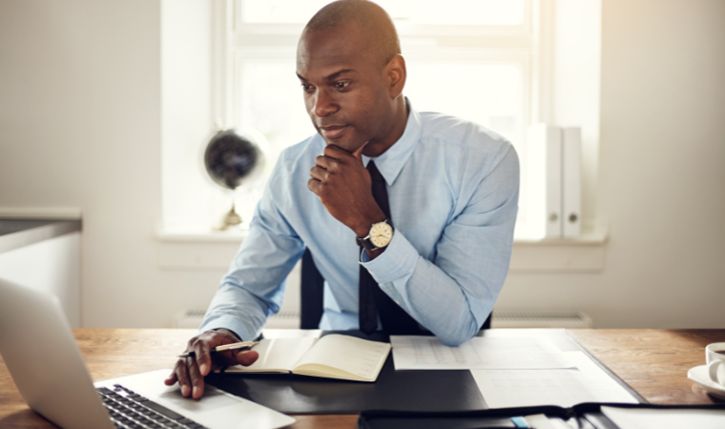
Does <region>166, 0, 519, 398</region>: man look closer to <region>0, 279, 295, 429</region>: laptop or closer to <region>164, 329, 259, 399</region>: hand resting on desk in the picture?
<region>164, 329, 259, 399</region>: hand resting on desk

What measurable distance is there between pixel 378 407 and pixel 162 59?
6.06 ft

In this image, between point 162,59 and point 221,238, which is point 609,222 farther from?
point 162,59

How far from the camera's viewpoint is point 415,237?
1.19 metres

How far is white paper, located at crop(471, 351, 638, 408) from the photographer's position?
71 cm

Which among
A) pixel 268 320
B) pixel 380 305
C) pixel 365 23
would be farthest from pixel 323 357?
pixel 268 320

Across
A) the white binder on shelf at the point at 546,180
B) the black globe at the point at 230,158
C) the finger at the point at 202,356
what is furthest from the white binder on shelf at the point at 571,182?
the finger at the point at 202,356

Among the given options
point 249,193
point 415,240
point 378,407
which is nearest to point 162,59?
point 249,193

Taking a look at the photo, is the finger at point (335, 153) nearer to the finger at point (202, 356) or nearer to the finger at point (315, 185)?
the finger at point (315, 185)

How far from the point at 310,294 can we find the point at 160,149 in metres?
1.14

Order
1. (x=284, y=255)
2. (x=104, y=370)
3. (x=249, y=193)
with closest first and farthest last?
(x=104, y=370), (x=284, y=255), (x=249, y=193)

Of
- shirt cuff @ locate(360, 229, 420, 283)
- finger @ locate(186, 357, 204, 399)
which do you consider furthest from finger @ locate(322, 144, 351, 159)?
finger @ locate(186, 357, 204, 399)

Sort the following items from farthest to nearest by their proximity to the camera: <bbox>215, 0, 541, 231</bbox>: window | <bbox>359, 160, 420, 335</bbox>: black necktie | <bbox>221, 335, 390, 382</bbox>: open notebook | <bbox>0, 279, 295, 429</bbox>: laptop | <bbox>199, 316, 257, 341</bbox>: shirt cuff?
1. <bbox>215, 0, 541, 231</bbox>: window
2. <bbox>359, 160, 420, 335</bbox>: black necktie
3. <bbox>199, 316, 257, 341</bbox>: shirt cuff
4. <bbox>221, 335, 390, 382</bbox>: open notebook
5. <bbox>0, 279, 295, 429</bbox>: laptop

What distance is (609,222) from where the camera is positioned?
6.88ft

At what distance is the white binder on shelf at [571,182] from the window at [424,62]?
1.39ft
